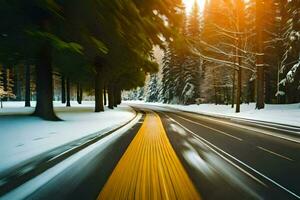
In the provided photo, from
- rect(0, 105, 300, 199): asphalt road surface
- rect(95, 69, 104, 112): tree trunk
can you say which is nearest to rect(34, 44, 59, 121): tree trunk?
rect(0, 105, 300, 199): asphalt road surface

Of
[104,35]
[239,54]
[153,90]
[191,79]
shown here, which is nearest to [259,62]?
[239,54]

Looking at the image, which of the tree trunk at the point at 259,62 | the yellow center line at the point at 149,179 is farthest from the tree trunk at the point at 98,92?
the yellow center line at the point at 149,179

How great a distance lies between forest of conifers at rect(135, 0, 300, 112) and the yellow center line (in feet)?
55.1

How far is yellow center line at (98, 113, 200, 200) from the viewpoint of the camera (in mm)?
5820

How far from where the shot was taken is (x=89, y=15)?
17594 mm

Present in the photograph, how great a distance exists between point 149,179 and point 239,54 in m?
34.7

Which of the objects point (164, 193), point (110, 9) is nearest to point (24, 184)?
point (164, 193)

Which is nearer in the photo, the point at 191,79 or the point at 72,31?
the point at 72,31

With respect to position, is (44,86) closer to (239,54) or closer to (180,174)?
(180,174)

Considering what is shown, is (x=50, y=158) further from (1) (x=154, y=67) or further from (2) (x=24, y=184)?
(1) (x=154, y=67)

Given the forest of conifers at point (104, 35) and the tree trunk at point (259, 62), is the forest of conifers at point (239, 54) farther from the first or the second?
the forest of conifers at point (104, 35)

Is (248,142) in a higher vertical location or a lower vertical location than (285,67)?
lower

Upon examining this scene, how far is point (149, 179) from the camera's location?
693 cm

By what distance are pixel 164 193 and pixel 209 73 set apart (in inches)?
2361
